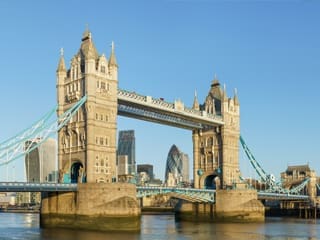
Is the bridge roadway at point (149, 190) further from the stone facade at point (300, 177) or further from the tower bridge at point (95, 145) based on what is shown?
the stone facade at point (300, 177)

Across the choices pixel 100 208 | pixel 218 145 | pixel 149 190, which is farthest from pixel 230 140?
pixel 100 208

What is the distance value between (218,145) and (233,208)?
14085mm

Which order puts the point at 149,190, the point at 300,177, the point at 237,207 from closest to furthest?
the point at 149,190, the point at 237,207, the point at 300,177

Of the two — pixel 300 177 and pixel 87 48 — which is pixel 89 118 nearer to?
pixel 87 48

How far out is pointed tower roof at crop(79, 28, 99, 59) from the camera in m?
74.1

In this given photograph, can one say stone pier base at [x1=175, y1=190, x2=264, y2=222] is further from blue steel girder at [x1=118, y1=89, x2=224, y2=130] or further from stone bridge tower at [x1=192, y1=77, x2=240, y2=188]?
blue steel girder at [x1=118, y1=89, x2=224, y2=130]

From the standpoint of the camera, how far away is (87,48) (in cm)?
7475

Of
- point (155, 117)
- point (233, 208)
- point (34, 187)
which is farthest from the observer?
point (233, 208)

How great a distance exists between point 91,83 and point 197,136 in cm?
3563

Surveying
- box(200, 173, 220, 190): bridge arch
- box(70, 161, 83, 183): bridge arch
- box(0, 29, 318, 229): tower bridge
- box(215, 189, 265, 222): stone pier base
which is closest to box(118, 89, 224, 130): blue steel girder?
box(0, 29, 318, 229): tower bridge

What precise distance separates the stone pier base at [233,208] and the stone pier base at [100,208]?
25819 millimetres

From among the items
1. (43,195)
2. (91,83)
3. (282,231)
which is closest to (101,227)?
(43,195)

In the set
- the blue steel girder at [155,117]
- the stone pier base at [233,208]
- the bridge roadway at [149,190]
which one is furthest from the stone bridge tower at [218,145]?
the bridge roadway at [149,190]

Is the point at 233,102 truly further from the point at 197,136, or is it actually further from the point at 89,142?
the point at 89,142
